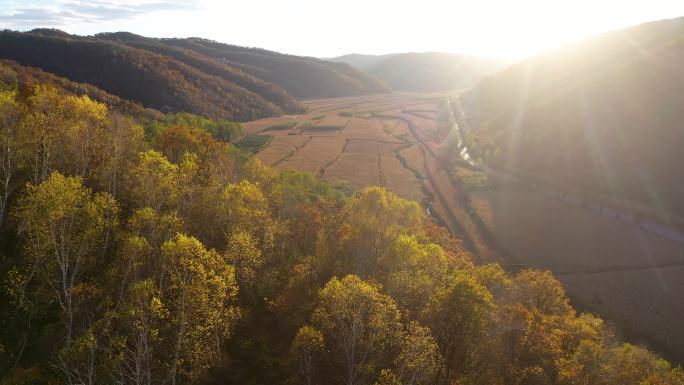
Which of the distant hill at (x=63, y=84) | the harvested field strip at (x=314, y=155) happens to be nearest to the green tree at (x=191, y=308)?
the distant hill at (x=63, y=84)

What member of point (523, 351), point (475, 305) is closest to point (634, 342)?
point (523, 351)

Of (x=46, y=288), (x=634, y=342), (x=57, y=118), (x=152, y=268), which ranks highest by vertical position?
(x=57, y=118)

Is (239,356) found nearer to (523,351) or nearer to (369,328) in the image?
(369,328)

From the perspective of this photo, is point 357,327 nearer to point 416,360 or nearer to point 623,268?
point 416,360

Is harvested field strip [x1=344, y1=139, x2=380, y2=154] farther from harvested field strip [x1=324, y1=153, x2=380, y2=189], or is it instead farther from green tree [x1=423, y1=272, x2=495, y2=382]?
green tree [x1=423, y1=272, x2=495, y2=382]

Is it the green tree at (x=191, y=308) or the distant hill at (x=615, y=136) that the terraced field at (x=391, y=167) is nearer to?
the distant hill at (x=615, y=136)

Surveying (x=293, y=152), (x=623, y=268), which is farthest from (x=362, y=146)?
(x=623, y=268)

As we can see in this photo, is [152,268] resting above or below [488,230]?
above
